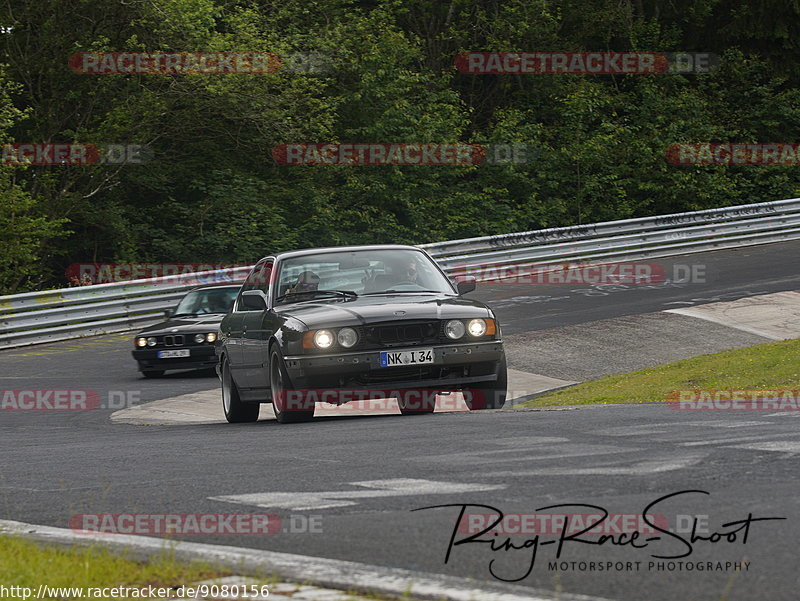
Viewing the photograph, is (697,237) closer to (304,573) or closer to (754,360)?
(754,360)

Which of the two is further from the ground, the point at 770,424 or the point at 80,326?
the point at 770,424

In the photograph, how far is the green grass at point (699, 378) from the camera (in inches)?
524

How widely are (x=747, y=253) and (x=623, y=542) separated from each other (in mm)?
25019

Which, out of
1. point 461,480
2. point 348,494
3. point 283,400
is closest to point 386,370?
point 283,400

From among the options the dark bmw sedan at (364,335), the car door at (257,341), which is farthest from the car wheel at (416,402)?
the car door at (257,341)

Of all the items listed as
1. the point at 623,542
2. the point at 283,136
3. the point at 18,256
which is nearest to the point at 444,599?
the point at 623,542

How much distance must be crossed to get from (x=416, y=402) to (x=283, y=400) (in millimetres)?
1365

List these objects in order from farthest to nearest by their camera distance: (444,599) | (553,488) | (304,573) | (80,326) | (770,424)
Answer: (80,326) < (770,424) < (553,488) < (304,573) < (444,599)

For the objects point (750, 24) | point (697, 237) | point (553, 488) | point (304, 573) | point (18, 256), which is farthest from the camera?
point (750, 24)

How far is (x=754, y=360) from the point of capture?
15375 mm

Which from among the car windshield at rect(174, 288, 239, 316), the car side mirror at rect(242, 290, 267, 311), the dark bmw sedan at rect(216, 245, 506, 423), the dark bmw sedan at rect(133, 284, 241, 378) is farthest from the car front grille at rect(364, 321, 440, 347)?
the car windshield at rect(174, 288, 239, 316)

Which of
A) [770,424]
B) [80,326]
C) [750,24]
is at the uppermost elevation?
[750,24]

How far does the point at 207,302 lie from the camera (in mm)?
20266

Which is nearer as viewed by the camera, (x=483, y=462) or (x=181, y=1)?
(x=483, y=462)
